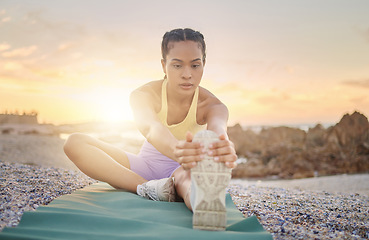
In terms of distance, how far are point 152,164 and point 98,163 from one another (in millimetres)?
646

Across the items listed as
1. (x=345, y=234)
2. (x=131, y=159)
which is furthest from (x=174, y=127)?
(x=345, y=234)

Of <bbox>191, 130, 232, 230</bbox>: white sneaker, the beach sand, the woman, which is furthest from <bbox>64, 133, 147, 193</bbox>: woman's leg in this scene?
<bbox>191, 130, 232, 230</bbox>: white sneaker

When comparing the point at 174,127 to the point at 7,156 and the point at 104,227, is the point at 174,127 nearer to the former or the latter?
the point at 104,227

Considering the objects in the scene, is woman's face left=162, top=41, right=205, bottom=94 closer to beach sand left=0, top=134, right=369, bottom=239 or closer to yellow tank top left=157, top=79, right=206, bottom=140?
yellow tank top left=157, top=79, right=206, bottom=140

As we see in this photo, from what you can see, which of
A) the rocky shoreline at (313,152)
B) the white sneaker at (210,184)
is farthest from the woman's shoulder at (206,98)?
the rocky shoreline at (313,152)

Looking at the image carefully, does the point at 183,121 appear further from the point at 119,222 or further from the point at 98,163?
the point at 119,222

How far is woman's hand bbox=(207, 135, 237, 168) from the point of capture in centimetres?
201

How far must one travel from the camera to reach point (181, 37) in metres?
2.86

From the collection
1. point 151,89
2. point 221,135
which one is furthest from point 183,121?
point 221,135

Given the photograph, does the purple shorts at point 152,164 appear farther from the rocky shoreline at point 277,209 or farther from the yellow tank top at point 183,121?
the rocky shoreline at point 277,209

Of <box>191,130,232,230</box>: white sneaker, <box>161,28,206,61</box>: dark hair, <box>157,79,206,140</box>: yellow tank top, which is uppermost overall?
<box>161,28,206,61</box>: dark hair

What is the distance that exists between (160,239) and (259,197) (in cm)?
216

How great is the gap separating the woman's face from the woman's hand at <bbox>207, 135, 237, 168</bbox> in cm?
99

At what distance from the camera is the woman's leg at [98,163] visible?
3232mm
